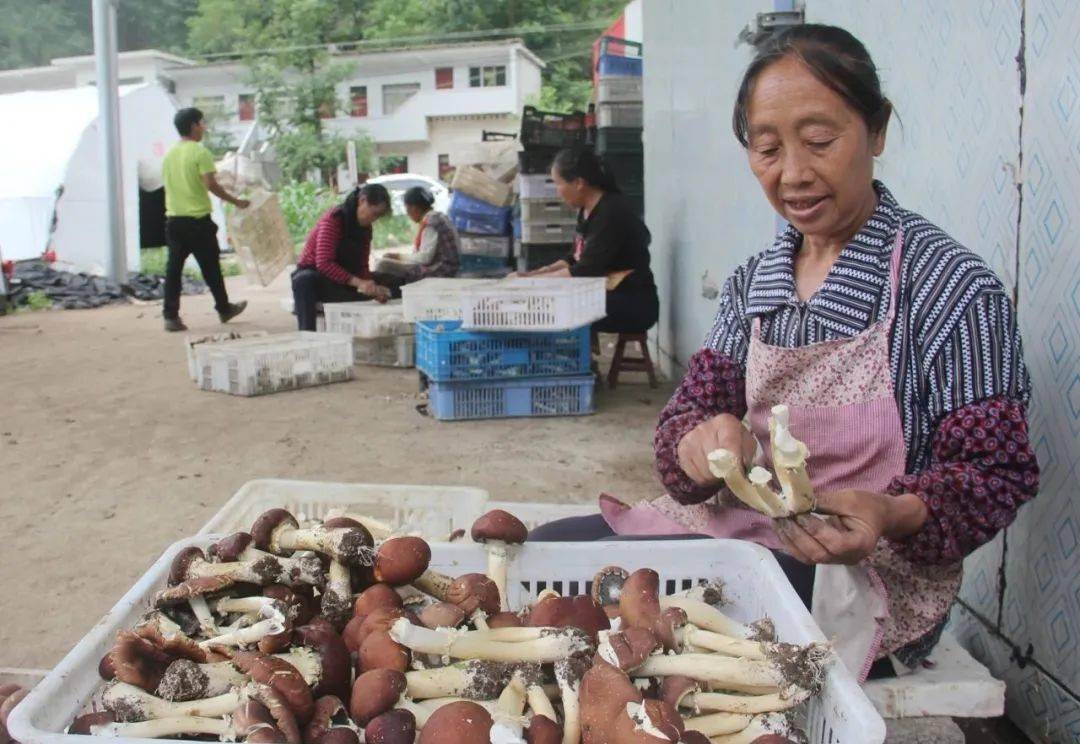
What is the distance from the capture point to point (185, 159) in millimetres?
9117

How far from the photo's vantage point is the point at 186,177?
9172 millimetres

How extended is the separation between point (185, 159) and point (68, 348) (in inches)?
82.7

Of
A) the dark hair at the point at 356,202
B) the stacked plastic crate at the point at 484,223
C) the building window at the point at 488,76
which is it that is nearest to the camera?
the dark hair at the point at 356,202

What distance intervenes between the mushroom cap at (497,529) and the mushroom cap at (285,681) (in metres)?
0.43

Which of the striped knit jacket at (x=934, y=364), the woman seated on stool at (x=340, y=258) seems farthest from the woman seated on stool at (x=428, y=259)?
the striped knit jacket at (x=934, y=364)

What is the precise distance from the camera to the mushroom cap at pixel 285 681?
1301 mm

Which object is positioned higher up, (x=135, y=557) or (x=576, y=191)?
(x=576, y=191)

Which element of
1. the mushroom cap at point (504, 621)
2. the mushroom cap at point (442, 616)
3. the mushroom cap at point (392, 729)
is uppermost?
the mushroom cap at point (442, 616)

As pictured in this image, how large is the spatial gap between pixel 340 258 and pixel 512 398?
3.01 m

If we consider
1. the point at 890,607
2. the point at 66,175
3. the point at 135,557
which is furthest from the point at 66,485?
the point at 66,175

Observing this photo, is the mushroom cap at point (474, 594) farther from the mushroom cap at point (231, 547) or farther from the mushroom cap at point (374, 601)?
the mushroom cap at point (231, 547)

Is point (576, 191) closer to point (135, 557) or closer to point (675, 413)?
point (135, 557)

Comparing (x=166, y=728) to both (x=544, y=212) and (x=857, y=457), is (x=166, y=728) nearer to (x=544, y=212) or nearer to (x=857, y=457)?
(x=857, y=457)

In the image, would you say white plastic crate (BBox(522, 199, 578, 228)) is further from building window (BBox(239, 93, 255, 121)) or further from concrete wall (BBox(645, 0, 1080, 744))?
building window (BBox(239, 93, 255, 121))
